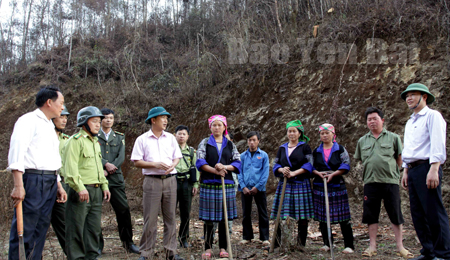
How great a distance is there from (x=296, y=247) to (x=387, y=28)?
6.69m

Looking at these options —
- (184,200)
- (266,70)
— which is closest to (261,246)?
(184,200)

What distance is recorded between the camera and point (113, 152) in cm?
516

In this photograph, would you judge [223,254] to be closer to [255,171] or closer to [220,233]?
[220,233]

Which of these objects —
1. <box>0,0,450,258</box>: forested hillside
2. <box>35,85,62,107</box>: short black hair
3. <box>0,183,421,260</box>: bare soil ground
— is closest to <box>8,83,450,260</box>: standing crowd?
<box>35,85,62,107</box>: short black hair

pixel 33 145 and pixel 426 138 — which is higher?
pixel 33 145

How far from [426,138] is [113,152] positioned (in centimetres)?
453

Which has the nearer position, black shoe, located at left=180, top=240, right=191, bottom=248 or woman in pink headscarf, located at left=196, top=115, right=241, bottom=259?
woman in pink headscarf, located at left=196, top=115, right=241, bottom=259

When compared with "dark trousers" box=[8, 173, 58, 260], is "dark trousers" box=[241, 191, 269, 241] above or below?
below

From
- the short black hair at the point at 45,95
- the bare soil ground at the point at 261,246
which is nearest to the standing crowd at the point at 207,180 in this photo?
the short black hair at the point at 45,95

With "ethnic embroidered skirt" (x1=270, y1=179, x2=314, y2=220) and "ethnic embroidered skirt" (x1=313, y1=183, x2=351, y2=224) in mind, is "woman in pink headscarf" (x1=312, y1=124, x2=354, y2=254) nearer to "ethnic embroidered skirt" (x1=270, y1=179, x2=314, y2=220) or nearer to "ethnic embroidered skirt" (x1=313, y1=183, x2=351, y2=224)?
"ethnic embroidered skirt" (x1=313, y1=183, x2=351, y2=224)

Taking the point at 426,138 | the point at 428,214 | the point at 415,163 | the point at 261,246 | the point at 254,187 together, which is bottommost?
the point at 261,246

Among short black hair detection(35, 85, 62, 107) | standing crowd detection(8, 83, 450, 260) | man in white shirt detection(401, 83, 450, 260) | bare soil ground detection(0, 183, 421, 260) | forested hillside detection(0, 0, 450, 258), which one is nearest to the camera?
standing crowd detection(8, 83, 450, 260)

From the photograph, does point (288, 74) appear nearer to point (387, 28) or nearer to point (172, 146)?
point (387, 28)

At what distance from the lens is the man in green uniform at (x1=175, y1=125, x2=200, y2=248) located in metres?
5.30
